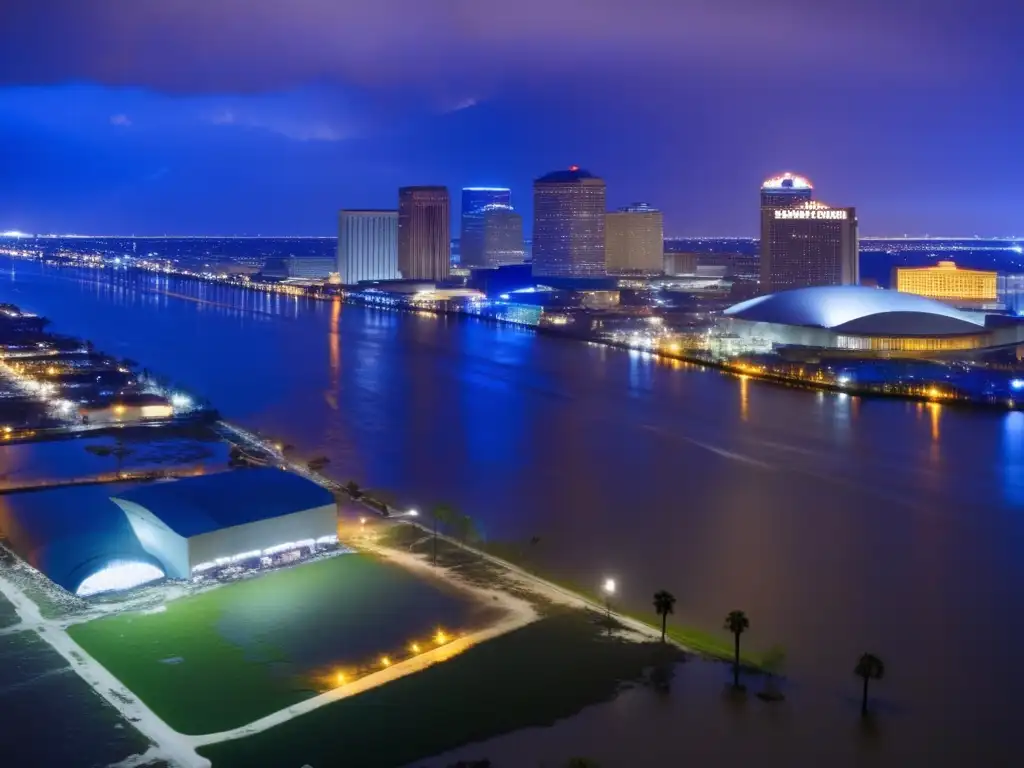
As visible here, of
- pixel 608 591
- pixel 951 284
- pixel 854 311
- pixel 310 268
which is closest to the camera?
pixel 608 591

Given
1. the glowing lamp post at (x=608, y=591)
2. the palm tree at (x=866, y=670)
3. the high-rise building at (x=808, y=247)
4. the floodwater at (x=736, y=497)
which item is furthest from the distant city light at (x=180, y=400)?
the high-rise building at (x=808, y=247)

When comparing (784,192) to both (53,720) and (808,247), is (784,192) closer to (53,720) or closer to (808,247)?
(808,247)

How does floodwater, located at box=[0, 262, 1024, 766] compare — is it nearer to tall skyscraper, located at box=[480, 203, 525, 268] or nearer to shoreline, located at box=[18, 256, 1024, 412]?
shoreline, located at box=[18, 256, 1024, 412]

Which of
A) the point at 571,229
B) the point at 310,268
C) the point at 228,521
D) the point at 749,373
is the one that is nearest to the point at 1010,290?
the point at 571,229

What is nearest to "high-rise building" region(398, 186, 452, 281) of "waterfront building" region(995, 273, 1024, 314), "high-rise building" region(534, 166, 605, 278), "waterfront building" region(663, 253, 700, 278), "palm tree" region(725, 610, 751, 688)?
"high-rise building" region(534, 166, 605, 278)

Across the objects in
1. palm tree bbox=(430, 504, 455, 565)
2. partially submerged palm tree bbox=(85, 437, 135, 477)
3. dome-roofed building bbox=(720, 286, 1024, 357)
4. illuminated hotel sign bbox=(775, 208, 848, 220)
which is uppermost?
illuminated hotel sign bbox=(775, 208, 848, 220)

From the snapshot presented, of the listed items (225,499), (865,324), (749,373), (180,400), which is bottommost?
(225,499)

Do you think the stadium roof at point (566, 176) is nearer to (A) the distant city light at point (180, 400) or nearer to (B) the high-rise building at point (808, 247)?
(B) the high-rise building at point (808, 247)
